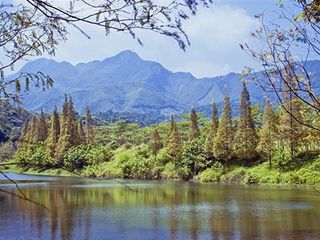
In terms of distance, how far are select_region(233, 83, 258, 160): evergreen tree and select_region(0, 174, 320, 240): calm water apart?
19.3 metres

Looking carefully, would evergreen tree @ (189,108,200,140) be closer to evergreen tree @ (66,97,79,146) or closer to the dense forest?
the dense forest

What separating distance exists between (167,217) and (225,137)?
32.9 metres

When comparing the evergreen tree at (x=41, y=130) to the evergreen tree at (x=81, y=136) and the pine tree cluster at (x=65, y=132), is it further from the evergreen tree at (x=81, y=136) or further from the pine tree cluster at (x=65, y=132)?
the evergreen tree at (x=81, y=136)

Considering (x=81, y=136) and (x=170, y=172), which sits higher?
(x=81, y=136)

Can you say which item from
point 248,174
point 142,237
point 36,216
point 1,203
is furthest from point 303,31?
point 248,174

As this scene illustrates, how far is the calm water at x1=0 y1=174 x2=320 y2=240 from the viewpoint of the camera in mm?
19328

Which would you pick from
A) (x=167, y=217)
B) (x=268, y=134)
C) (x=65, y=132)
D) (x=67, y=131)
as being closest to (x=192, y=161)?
(x=268, y=134)

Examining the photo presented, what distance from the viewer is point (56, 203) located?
3098 cm

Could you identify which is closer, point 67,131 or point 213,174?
point 213,174

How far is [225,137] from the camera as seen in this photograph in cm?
5619

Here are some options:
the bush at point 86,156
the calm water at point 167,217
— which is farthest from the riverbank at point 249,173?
the calm water at point 167,217

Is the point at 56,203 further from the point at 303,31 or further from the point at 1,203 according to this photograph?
the point at 303,31

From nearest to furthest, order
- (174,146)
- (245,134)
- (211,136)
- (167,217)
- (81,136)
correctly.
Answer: (167,217), (245,134), (211,136), (174,146), (81,136)

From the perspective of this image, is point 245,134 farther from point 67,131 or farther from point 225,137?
point 67,131
